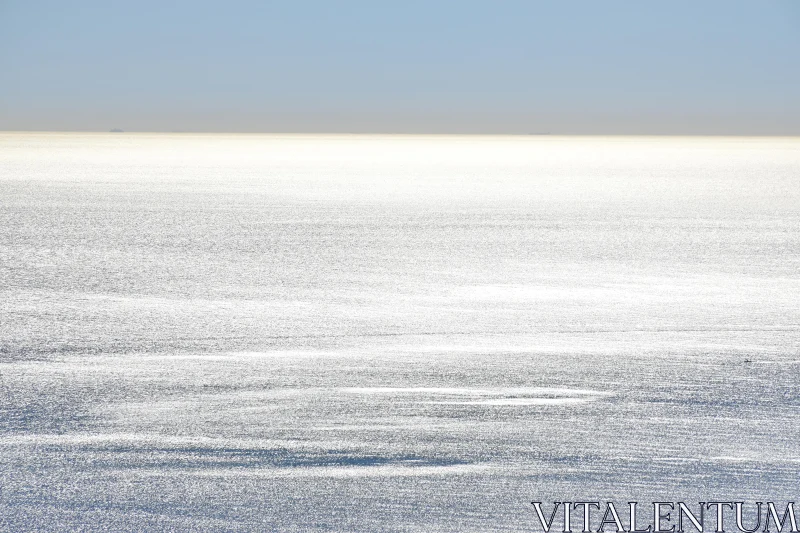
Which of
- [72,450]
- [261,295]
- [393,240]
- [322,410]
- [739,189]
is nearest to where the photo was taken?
[72,450]

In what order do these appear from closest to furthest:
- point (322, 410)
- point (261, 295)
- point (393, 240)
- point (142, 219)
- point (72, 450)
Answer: point (72, 450) → point (322, 410) → point (261, 295) → point (393, 240) → point (142, 219)

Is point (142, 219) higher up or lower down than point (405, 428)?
higher up

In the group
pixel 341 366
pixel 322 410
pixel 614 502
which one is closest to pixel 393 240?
pixel 341 366

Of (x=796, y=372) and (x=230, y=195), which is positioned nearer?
(x=796, y=372)

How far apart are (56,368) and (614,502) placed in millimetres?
5121

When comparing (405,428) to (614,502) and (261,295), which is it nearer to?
(614,502)

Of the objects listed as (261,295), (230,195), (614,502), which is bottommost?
(614,502)

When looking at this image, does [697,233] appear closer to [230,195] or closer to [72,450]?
[72,450]

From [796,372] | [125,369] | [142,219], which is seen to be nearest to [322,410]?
[125,369]

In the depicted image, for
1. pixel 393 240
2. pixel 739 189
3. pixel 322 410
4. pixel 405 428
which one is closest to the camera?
pixel 405 428

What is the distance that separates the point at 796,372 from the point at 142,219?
2241 cm

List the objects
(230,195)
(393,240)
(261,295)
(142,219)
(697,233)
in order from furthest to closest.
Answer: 1. (230,195)
2. (142,219)
3. (697,233)
4. (393,240)
5. (261,295)

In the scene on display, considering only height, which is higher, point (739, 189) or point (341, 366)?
point (739, 189)

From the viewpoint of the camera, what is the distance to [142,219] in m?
28.3
